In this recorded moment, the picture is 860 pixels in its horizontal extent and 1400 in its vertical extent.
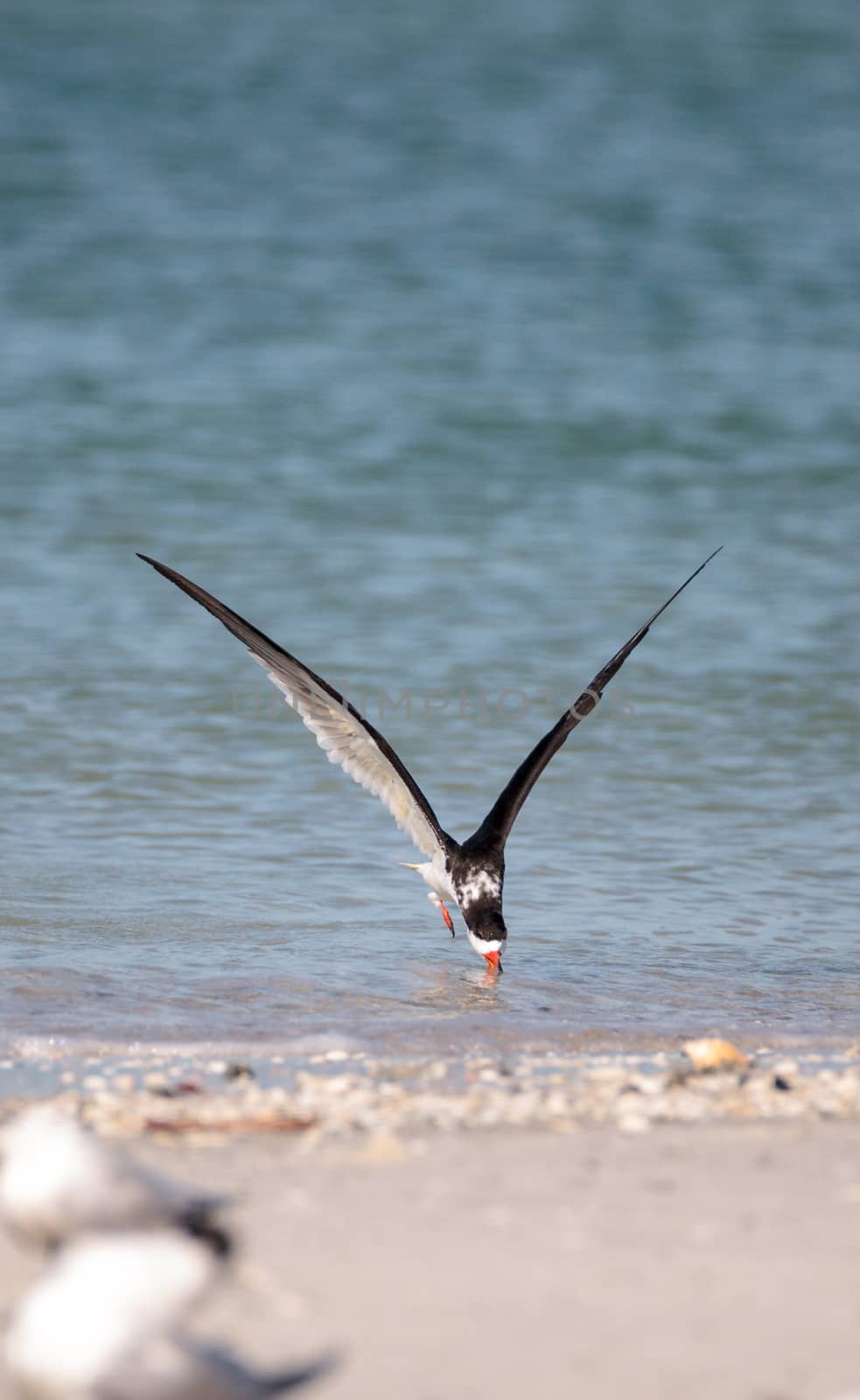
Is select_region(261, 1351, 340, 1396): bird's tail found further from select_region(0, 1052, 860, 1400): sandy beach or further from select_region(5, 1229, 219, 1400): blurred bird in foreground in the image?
select_region(5, 1229, 219, 1400): blurred bird in foreground

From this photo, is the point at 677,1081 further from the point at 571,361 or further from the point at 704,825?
the point at 571,361

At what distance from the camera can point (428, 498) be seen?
1469 cm

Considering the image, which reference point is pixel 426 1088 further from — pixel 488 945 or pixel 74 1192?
pixel 74 1192

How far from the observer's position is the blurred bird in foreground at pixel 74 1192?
279 centimetres

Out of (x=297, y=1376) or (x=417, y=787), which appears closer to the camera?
(x=297, y=1376)

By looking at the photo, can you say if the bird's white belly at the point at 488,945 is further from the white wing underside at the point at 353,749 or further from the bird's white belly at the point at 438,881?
the white wing underside at the point at 353,749

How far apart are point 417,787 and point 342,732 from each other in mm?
446

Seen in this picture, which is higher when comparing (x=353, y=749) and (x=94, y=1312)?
(x=94, y=1312)

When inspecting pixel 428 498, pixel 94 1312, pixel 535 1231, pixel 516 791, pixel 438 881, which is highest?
pixel 94 1312

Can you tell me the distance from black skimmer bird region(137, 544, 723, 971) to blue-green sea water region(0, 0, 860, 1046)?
21 cm

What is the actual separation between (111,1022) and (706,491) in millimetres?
11171

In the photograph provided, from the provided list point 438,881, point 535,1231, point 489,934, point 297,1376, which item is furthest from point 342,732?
point 297,1376

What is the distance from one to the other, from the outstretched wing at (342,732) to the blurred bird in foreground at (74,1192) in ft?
12.4

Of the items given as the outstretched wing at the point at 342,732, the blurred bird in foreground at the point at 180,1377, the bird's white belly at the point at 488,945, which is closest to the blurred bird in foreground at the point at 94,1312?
the blurred bird in foreground at the point at 180,1377
